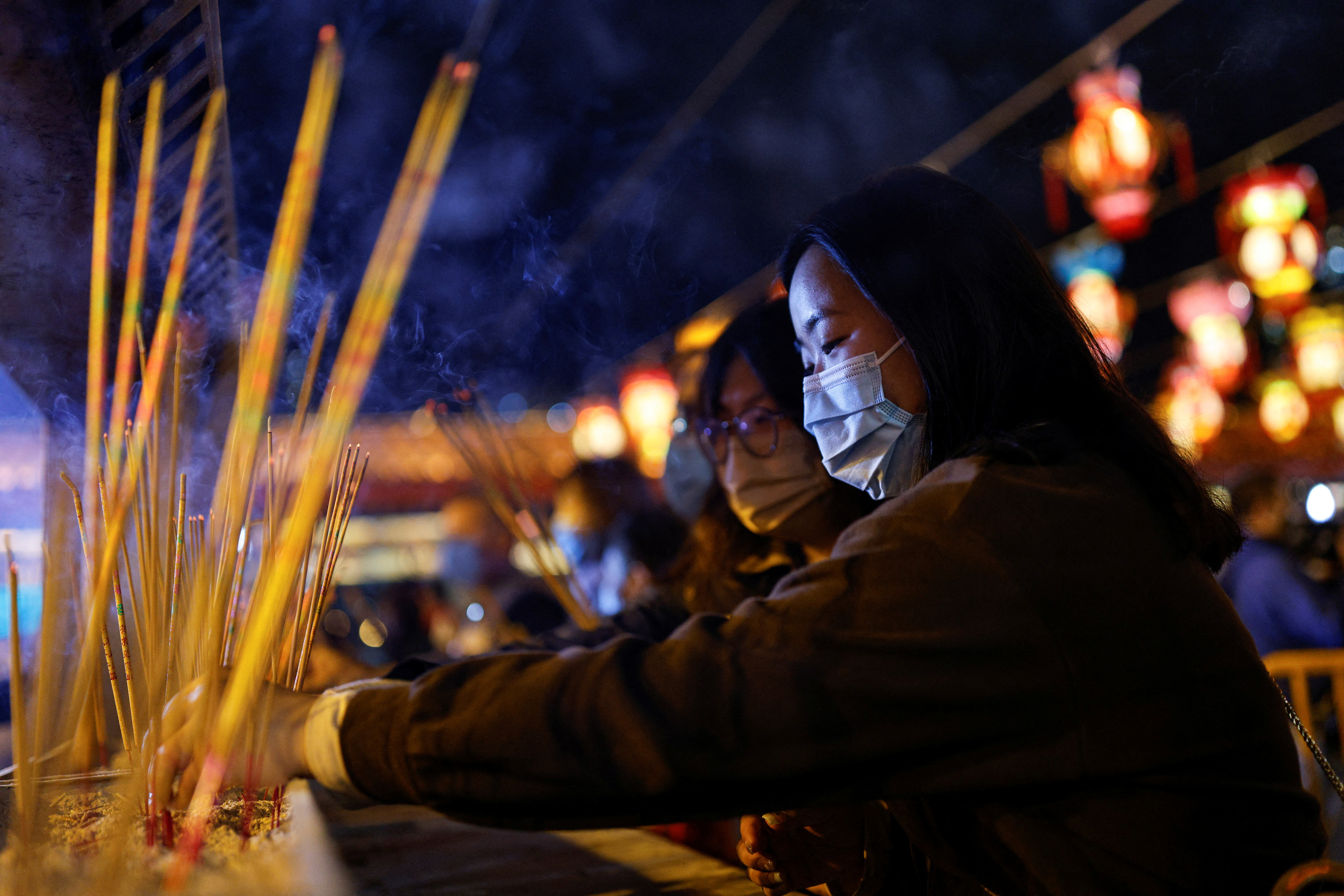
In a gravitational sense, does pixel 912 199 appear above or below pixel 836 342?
above

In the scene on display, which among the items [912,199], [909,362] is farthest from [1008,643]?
[912,199]

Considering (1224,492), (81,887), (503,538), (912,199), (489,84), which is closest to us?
(81,887)

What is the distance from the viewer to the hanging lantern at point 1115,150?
516cm

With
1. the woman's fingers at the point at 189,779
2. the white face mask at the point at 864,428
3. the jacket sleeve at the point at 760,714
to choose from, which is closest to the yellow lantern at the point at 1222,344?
the white face mask at the point at 864,428

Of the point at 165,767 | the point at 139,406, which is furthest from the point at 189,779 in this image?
the point at 139,406

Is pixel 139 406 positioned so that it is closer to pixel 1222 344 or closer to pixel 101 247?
pixel 101 247

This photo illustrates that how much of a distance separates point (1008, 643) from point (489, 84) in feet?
6.68

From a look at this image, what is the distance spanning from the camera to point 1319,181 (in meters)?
7.85

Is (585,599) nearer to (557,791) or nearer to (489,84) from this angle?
(489,84)

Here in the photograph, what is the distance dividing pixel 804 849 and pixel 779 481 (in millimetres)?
763

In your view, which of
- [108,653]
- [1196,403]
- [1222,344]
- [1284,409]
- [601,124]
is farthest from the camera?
[1196,403]

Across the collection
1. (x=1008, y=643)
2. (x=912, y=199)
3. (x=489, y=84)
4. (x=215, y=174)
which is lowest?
(x=1008, y=643)

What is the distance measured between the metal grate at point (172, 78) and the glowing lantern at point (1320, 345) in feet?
28.2

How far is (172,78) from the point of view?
96 cm
